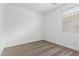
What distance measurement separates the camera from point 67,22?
1305 mm

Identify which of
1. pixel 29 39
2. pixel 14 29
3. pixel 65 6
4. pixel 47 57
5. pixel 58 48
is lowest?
pixel 47 57

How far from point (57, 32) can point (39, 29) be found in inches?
11.2

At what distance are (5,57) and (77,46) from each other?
1074mm

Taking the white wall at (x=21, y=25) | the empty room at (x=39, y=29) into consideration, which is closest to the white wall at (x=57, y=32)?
the empty room at (x=39, y=29)

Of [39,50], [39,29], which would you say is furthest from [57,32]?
[39,50]

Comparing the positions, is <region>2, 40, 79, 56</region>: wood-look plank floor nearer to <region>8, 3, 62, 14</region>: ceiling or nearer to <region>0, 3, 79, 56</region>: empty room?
<region>0, 3, 79, 56</region>: empty room

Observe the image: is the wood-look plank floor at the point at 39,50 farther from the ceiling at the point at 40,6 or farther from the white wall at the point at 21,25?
the ceiling at the point at 40,6

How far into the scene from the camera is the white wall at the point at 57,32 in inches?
49.6

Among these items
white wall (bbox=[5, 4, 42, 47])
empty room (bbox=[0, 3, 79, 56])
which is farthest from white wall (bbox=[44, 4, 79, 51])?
white wall (bbox=[5, 4, 42, 47])

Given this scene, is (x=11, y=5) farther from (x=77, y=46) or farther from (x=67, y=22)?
(x=77, y=46)

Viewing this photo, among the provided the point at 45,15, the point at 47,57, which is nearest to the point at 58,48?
the point at 47,57

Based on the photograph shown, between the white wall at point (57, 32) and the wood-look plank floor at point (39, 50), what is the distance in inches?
3.0

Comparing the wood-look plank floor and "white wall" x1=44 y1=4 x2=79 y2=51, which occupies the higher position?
"white wall" x1=44 y1=4 x2=79 y2=51

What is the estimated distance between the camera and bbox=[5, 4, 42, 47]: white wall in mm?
1250
